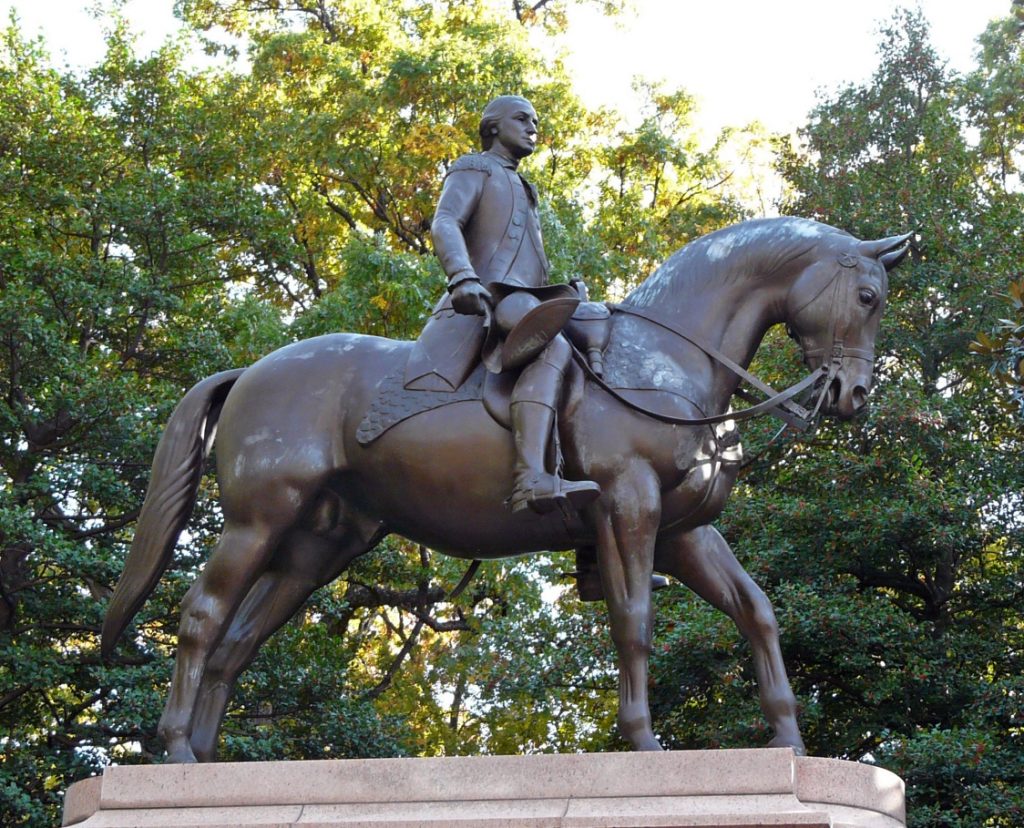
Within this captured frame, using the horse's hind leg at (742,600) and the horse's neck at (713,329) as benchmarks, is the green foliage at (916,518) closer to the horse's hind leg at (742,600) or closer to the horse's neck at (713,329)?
the horse's hind leg at (742,600)

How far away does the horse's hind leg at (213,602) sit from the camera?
745cm

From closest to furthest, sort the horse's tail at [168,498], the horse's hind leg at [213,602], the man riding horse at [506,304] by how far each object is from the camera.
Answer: the man riding horse at [506,304] → the horse's hind leg at [213,602] → the horse's tail at [168,498]

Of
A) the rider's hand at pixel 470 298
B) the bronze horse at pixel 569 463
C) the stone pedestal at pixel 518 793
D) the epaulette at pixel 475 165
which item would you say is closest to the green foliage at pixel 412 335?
the bronze horse at pixel 569 463

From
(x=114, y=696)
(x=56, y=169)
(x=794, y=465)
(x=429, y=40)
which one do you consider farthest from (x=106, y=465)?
(x=429, y=40)

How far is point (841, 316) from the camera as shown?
755cm

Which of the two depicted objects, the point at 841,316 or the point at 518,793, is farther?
the point at 841,316

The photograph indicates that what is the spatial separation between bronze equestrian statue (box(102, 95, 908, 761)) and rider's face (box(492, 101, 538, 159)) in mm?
416

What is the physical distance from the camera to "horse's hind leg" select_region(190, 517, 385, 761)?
7855 millimetres

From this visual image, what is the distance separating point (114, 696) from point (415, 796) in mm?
9609

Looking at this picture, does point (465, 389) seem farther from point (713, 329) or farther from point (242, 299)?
point (242, 299)

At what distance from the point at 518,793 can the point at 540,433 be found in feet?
5.48

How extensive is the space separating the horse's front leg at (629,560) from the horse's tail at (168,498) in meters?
2.15

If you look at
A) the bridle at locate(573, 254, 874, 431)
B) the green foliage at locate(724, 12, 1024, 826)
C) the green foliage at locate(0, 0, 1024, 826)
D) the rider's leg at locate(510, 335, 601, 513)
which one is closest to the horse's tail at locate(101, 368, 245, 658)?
the rider's leg at locate(510, 335, 601, 513)

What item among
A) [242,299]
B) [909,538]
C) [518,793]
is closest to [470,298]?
[518,793]
